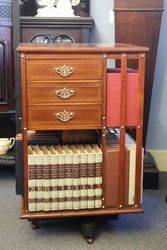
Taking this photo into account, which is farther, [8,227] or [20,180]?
[8,227]

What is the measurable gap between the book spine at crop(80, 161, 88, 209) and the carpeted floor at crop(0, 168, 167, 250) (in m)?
0.19

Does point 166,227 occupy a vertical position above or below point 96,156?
below

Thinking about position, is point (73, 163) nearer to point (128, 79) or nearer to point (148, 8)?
point (128, 79)

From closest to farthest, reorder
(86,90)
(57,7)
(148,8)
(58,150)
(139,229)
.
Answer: (86,90), (58,150), (139,229), (148,8), (57,7)

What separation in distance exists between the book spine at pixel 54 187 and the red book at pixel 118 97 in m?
0.28

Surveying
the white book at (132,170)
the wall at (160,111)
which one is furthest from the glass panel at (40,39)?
the white book at (132,170)

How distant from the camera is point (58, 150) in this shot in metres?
1.61

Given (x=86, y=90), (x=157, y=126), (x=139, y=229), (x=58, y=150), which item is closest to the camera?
(x=86, y=90)

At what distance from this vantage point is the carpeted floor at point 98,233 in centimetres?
163

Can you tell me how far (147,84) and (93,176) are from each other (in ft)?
2.78

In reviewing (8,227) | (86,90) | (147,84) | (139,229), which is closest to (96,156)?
(86,90)

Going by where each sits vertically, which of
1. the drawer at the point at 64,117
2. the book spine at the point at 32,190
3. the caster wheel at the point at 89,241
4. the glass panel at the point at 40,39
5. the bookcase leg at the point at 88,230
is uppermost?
the glass panel at the point at 40,39

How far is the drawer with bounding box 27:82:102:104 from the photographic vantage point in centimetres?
148

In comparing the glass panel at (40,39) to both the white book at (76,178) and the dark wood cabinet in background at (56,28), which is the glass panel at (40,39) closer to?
the dark wood cabinet in background at (56,28)
